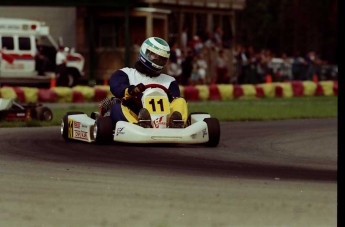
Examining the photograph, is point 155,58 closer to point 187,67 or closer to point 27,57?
point 187,67

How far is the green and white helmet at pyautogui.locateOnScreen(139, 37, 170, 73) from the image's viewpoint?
1398cm

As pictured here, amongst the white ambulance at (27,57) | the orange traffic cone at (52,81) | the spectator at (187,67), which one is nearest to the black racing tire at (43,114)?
the orange traffic cone at (52,81)

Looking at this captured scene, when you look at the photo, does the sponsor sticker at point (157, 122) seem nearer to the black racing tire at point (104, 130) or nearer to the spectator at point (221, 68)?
the black racing tire at point (104, 130)

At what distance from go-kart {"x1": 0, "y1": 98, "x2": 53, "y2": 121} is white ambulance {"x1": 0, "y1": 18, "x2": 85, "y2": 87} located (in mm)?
15052

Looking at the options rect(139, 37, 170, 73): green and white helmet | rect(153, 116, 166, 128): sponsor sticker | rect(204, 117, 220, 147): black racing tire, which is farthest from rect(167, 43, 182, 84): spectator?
rect(153, 116, 166, 128): sponsor sticker

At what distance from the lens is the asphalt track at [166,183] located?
7758mm

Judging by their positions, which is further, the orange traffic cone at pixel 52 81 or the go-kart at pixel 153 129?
the orange traffic cone at pixel 52 81

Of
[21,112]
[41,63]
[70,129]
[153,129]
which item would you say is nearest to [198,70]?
[41,63]

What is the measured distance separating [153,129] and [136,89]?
614mm

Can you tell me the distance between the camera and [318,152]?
13820 mm

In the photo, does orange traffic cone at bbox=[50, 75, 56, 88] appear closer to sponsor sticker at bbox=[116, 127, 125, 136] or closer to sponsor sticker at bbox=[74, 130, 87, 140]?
sponsor sticker at bbox=[74, 130, 87, 140]

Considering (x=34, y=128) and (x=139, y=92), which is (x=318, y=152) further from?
(x=34, y=128)

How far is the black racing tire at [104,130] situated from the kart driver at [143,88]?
17cm

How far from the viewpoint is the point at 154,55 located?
14.0 meters
